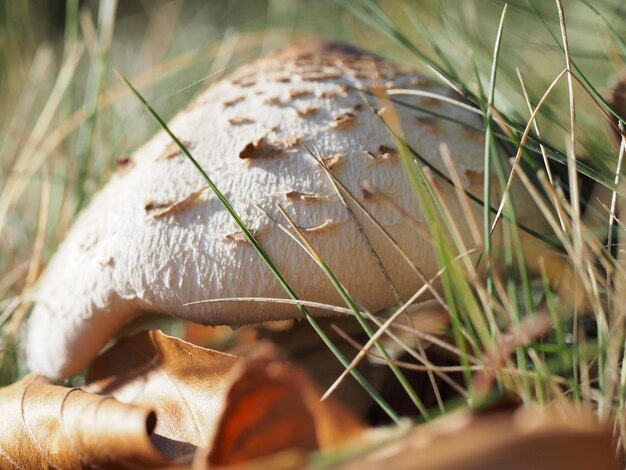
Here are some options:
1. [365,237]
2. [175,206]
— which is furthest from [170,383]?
[365,237]

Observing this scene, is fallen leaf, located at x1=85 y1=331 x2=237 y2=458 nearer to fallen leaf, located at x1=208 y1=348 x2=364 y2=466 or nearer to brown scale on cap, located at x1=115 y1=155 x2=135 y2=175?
fallen leaf, located at x1=208 y1=348 x2=364 y2=466

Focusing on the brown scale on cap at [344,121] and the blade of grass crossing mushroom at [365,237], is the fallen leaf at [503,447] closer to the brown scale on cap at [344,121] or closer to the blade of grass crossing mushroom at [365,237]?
the blade of grass crossing mushroom at [365,237]

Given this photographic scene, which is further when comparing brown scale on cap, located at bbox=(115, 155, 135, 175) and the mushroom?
brown scale on cap, located at bbox=(115, 155, 135, 175)

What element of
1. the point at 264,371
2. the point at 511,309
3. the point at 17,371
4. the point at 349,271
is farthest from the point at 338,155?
the point at 17,371

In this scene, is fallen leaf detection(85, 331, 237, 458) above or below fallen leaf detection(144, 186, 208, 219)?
below

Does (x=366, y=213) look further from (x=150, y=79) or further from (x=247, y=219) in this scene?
(x=150, y=79)

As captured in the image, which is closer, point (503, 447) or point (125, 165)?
point (503, 447)

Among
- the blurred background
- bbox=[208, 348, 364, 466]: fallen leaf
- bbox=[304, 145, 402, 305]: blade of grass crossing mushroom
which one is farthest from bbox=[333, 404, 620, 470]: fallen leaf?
the blurred background
